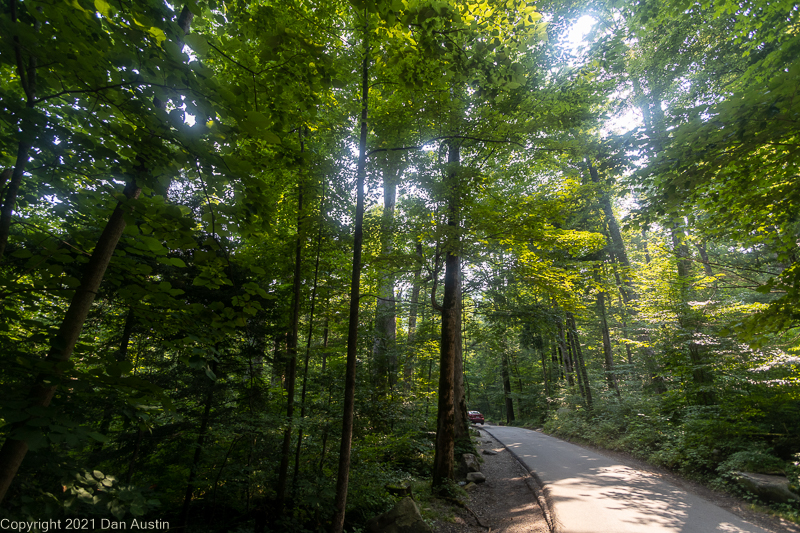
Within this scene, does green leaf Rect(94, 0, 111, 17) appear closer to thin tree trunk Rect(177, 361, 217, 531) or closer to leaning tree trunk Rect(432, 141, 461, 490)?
thin tree trunk Rect(177, 361, 217, 531)

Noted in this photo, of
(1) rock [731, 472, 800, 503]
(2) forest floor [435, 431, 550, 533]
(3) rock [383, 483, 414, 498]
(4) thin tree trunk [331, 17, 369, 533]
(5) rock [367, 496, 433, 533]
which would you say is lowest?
(2) forest floor [435, 431, 550, 533]

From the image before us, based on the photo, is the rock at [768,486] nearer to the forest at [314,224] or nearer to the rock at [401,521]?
the forest at [314,224]

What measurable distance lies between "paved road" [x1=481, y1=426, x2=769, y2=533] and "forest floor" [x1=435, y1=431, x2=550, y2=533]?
419 mm

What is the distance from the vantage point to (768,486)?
5.76 meters

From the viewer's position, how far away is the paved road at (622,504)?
4.82 metres

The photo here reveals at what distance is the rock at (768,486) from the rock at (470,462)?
5361 millimetres

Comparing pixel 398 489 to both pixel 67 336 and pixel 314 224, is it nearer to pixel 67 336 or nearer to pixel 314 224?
pixel 314 224

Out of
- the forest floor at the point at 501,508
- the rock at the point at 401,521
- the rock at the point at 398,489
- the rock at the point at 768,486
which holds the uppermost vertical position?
the rock at the point at 768,486

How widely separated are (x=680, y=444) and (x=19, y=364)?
12.2 metres

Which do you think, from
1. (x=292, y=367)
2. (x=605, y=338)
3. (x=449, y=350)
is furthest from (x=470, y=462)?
(x=605, y=338)

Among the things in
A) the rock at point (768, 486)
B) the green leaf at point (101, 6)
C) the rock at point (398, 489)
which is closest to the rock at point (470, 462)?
the rock at point (398, 489)

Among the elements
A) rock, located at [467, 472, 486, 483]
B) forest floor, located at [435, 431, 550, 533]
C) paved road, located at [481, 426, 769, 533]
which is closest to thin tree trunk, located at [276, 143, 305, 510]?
forest floor, located at [435, 431, 550, 533]

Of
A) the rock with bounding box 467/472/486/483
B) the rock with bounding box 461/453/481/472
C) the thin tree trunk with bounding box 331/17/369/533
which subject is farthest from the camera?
the rock with bounding box 461/453/481/472

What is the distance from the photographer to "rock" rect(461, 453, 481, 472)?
28.8 feet
